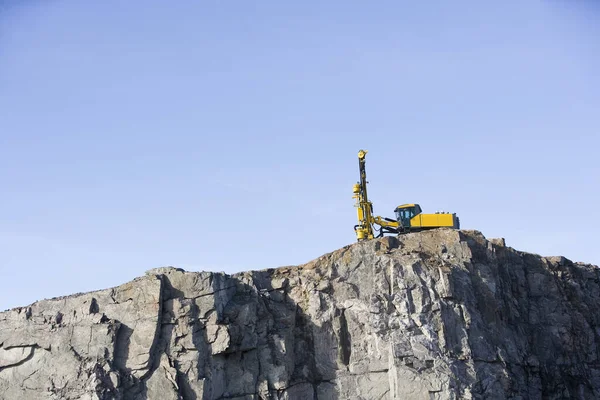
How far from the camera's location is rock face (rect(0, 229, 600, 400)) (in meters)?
44.7

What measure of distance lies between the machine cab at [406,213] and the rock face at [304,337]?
14.2ft

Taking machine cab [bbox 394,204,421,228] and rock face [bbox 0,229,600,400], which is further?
machine cab [bbox 394,204,421,228]

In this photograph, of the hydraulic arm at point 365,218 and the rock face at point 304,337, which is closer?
the rock face at point 304,337

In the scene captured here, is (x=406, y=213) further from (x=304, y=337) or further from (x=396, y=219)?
(x=304, y=337)

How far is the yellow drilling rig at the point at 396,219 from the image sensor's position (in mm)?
53594

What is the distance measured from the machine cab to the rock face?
433 centimetres

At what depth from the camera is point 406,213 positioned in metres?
53.9

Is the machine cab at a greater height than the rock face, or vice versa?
the machine cab

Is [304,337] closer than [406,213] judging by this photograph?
Yes

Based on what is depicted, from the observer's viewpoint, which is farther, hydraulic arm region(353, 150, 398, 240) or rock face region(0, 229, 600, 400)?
hydraulic arm region(353, 150, 398, 240)

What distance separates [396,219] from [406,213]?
679mm

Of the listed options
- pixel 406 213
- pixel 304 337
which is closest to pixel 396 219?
pixel 406 213

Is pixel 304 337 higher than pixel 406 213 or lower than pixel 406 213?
lower

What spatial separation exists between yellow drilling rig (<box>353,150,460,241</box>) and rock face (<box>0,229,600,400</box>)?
158 inches
